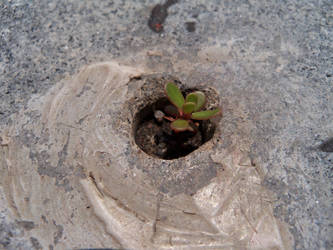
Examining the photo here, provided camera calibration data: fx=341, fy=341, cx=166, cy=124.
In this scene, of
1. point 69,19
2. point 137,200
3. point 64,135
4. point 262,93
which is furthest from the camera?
point 69,19

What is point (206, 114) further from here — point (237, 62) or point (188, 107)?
point (237, 62)

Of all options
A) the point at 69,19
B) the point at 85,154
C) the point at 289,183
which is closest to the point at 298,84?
the point at 289,183

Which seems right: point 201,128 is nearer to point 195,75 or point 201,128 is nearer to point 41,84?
point 195,75

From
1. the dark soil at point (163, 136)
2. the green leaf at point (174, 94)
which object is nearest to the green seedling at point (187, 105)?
the green leaf at point (174, 94)

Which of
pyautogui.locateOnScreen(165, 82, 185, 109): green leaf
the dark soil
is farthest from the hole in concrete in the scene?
pyautogui.locateOnScreen(165, 82, 185, 109): green leaf

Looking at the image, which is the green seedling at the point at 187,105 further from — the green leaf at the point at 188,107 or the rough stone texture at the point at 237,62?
the rough stone texture at the point at 237,62

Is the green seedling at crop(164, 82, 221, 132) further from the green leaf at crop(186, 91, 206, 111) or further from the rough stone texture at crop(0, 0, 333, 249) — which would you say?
the rough stone texture at crop(0, 0, 333, 249)
